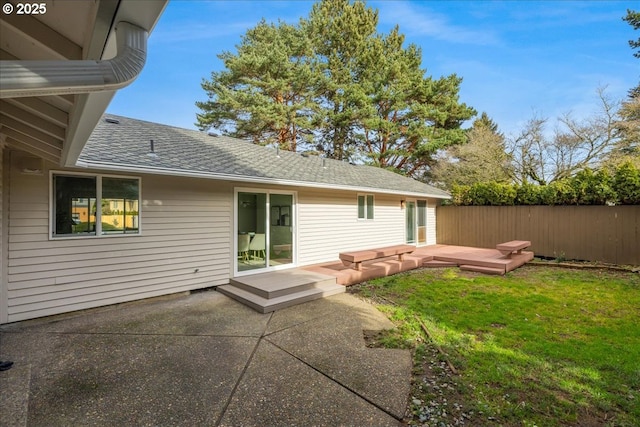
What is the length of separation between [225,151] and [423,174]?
15.7 m

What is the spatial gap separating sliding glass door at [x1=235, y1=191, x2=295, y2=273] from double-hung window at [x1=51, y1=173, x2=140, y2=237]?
215cm

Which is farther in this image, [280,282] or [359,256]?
[359,256]

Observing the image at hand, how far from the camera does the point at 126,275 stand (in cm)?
530

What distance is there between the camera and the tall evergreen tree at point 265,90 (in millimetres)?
15914

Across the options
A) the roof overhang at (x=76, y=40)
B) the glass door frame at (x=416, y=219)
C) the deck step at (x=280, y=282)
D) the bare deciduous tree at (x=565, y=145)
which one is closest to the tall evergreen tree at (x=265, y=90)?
the glass door frame at (x=416, y=219)

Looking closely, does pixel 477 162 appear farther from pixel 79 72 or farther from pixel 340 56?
pixel 79 72

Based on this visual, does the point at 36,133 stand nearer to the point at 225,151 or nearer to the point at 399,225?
the point at 225,151

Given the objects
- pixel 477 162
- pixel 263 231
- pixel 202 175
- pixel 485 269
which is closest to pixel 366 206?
pixel 485 269

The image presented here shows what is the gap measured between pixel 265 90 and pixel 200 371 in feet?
52.8

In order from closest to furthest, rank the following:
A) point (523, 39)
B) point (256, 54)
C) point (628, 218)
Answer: point (628, 218)
point (523, 39)
point (256, 54)

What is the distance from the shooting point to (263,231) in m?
7.25

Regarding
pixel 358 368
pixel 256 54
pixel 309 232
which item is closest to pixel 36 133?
pixel 358 368

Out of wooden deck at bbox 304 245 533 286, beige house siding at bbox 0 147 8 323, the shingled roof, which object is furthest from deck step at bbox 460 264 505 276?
beige house siding at bbox 0 147 8 323

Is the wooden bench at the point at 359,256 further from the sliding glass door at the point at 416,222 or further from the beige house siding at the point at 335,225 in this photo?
the sliding glass door at the point at 416,222
